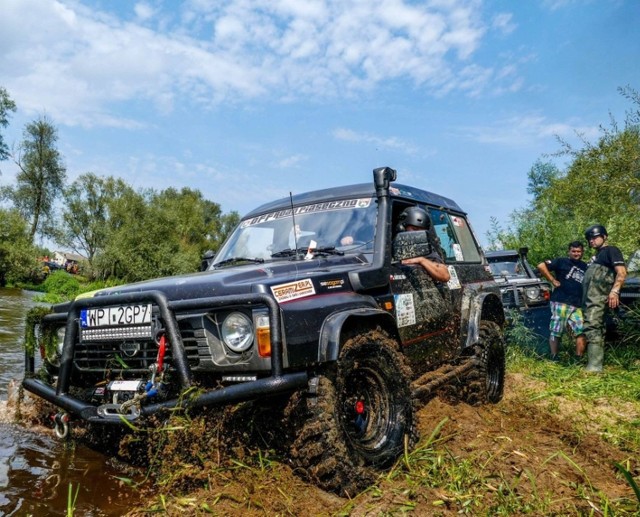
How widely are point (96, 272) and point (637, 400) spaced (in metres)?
52.3

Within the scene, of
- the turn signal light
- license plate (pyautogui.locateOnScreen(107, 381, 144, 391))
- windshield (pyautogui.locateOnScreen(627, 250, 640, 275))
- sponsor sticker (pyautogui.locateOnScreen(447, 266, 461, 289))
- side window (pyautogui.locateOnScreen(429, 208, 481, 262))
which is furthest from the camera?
windshield (pyautogui.locateOnScreen(627, 250, 640, 275))

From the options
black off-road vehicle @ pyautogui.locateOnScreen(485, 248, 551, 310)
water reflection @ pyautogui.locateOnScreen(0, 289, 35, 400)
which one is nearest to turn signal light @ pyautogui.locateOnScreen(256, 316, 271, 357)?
water reflection @ pyautogui.locateOnScreen(0, 289, 35, 400)

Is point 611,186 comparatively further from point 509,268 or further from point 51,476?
point 51,476

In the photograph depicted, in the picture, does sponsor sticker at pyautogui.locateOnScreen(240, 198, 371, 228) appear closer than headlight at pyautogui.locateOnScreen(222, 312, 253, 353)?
No

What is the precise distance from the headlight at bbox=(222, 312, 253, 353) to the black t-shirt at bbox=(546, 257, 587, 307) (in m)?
6.51

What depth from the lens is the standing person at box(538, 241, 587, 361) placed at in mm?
7941

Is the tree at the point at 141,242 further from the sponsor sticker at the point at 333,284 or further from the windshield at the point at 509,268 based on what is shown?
the sponsor sticker at the point at 333,284

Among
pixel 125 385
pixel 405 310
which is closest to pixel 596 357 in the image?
pixel 405 310

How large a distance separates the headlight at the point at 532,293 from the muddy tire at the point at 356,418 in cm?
661

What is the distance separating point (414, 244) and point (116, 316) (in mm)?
2110

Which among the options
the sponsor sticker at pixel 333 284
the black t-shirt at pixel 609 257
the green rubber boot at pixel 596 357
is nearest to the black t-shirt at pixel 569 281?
the black t-shirt at pixel 609 257

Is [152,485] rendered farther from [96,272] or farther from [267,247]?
[96,272]

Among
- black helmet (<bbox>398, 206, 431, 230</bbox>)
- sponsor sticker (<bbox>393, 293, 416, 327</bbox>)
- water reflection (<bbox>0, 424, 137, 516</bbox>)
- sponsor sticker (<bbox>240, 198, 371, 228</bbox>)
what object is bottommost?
water reflection (<bbox>0, 424, 137, 516</bbox>)

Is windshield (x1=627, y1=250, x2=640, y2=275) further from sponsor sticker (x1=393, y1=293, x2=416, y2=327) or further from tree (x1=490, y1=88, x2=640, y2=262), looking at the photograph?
sponsor sticker (x1=393, y1=293, x2=416, y2=327)
